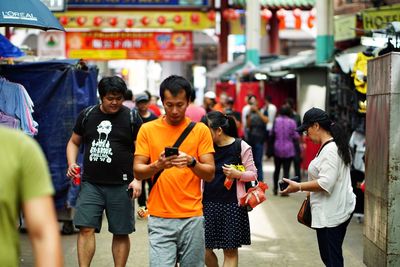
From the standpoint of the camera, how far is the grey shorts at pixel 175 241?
20.2ft

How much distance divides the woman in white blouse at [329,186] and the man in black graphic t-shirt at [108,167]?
157 cm

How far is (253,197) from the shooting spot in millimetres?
7383

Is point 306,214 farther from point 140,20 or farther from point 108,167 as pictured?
point 140,20

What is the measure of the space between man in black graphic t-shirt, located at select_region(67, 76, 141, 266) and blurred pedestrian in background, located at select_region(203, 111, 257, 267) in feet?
2.51

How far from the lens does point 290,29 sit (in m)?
50.8

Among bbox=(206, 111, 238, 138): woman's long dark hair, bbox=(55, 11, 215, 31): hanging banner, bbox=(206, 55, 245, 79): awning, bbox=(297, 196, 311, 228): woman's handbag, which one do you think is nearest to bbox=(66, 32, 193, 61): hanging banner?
bbox=(55, 11, 215, 31): hanging banner

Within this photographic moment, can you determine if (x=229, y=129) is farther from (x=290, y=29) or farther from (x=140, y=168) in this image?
(x=290, y=29)

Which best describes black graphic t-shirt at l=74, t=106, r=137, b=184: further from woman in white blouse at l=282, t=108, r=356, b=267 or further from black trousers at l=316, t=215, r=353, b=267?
black trousers at l=316, t=215, r=353, b=267

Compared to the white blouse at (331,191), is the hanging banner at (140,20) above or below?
above

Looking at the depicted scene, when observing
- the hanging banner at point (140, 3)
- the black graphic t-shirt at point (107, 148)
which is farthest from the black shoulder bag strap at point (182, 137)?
the hanging banner at point (140, 3)

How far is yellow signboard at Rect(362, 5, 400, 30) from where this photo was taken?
15606 millimetres

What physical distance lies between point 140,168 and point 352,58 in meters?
6.69

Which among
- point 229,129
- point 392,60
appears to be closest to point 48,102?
point 229,129

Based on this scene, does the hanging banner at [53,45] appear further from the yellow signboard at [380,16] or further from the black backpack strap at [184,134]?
the black backpack strap at [184,134]
